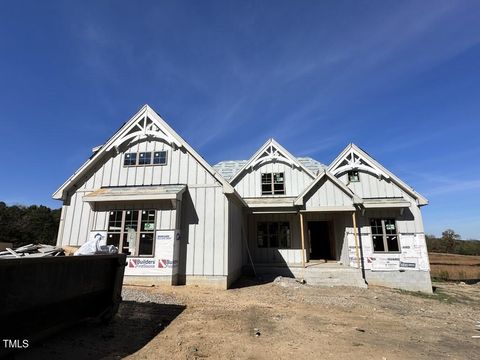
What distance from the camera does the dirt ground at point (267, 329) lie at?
4891mm

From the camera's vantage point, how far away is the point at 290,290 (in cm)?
1172

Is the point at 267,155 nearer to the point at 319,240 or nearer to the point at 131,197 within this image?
the point at 319,240

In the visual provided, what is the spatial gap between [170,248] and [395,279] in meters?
11.5

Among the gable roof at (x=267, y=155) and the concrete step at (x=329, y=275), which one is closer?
the concrete step at (x=329, y=275)

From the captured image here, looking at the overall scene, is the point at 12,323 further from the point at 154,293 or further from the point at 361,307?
the point at 361,307

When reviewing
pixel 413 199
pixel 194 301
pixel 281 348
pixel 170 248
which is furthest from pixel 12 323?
pixel 413 199

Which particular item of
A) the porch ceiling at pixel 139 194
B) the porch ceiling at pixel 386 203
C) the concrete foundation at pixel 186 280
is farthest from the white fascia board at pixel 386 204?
the porch ceiling at pixel 139 194

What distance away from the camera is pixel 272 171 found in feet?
57.2

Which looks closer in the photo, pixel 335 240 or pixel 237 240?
pixel 237 240

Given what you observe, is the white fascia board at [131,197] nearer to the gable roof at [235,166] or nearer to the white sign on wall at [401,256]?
the gable roof at [235,166]

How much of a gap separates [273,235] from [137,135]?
939 centimetres

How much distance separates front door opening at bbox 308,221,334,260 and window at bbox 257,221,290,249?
2.91 metres

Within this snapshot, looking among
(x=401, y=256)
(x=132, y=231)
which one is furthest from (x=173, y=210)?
(x=401, y=256)

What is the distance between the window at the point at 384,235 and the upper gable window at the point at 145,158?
11381 mm
